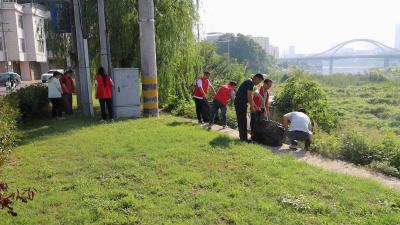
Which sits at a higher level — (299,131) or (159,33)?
(159,33)

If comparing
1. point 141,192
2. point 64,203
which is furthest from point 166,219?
point 64,203

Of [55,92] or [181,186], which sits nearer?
[181,186]

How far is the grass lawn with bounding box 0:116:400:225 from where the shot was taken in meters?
4.55

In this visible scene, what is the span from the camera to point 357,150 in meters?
7.77

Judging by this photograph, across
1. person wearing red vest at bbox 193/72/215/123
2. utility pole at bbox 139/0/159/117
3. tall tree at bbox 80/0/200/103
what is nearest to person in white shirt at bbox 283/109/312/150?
person wearing red vest at bbox 193/72/215/123

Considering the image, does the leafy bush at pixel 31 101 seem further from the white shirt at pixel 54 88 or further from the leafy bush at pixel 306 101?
the leafy bush at pixel 306 101

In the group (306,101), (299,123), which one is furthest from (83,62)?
(306,101)

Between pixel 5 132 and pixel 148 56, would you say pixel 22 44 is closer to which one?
pixel 148 56

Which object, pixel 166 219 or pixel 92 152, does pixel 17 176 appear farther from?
pixel 166 219

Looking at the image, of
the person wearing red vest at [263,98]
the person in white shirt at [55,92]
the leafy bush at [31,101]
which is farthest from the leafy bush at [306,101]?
the leafy bush at [31,101]

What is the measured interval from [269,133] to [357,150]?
72.0 inches

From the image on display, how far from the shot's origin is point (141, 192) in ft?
17.5

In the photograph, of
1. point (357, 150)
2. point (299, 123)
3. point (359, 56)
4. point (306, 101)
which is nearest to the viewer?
point (357, 150)

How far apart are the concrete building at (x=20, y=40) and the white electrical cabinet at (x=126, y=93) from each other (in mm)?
41960
